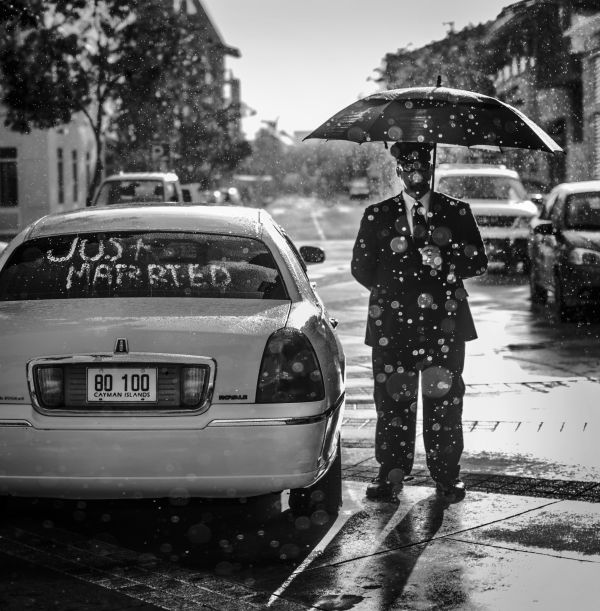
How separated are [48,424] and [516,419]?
13.3 feet

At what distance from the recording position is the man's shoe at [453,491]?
605cm

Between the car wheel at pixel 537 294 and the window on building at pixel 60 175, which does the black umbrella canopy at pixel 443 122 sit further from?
the window on building at pixel 60 175

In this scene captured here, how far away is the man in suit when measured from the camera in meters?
6.06

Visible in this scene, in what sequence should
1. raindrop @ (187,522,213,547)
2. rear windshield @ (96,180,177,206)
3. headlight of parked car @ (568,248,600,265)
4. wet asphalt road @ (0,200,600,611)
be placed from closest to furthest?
wet asphalt road @ (0,200,600,611) → raindrop @ (187,522,213,547) → headlight of parked car @ (568,248,600,265) → rear windshield @ (96,180,177,206)

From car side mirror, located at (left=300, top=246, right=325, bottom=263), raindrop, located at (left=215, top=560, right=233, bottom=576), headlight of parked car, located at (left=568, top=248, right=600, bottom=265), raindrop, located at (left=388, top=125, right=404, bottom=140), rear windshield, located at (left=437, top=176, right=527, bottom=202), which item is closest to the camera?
raindrop, located at (left=215, top=560, right=233, bottom=576)

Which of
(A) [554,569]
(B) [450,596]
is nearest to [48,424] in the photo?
(B) [450,596]

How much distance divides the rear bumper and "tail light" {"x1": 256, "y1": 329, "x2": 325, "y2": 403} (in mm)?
104

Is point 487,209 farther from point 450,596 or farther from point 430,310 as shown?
point 450,596

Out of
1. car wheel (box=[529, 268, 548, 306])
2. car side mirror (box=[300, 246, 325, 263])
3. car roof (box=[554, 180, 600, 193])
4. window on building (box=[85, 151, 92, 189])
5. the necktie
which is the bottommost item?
car wheel (box=[529, 268, 548, 306])

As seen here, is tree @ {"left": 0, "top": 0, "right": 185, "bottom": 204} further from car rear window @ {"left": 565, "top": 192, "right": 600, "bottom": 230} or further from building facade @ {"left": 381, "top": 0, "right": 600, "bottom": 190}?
car rear window @ {"left": 565, "top": 192, "right": 600, "bottom": 230}

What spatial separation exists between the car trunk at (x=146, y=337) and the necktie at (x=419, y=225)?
1150 millimetres

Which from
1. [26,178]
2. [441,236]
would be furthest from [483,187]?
[26,178]

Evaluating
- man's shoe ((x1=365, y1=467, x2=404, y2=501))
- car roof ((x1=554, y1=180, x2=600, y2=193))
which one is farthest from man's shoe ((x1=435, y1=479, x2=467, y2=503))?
car roof ((x1=554, y1=180, x2=600, y2=193))

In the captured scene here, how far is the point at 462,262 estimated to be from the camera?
6.09 m
